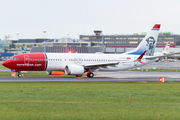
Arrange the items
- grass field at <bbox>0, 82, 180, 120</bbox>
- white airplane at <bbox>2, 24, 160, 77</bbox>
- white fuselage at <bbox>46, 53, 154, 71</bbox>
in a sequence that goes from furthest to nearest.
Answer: white fuselage at <bbox>46, 53, 154, 71</bbox> < white airplane at <bbox>2, 24, 160, 77</bbox> < grass field at <bbox>0, 82, 180, 120</bbox>

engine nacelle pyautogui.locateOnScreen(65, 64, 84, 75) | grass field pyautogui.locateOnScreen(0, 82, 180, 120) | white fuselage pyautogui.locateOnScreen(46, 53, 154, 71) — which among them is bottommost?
grass field pyautogui.locateOnScreen(0, 82, 180, 120)

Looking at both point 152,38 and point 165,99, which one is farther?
point 152,38

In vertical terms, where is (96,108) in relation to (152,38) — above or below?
below

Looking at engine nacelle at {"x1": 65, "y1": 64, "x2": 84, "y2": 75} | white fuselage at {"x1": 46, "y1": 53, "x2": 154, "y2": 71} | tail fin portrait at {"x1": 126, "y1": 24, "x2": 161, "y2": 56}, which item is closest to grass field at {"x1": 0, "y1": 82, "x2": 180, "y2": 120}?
engine nacelle at {"x1": 65, "y1": 64, "x2": 84, "y2": 75}

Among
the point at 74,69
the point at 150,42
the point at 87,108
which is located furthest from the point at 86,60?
the point at 87,108

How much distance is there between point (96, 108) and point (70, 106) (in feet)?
6.23

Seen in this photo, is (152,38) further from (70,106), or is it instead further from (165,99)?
(70,106)

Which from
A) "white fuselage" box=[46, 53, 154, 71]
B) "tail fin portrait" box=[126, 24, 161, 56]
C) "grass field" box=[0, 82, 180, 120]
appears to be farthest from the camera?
"tail fin portrait" box=[126, 24, 161, 56]

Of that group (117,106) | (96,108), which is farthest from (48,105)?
(117,106)

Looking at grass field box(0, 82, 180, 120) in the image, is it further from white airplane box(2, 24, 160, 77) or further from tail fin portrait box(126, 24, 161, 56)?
tail fin portrait box(126, 24, 161, 56)

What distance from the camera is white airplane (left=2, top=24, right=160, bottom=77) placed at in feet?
164

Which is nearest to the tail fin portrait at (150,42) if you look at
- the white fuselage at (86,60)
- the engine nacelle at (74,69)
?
the white fuselage at (86,60)

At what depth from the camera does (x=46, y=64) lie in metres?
50.9

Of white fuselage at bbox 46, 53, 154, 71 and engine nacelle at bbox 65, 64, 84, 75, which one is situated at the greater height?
white fuselage at bbox 46, 53, 154, 71
